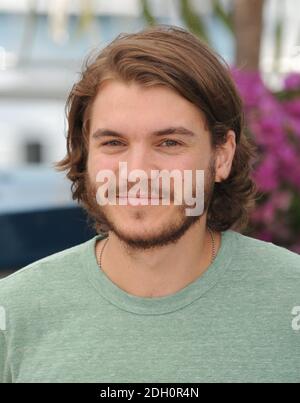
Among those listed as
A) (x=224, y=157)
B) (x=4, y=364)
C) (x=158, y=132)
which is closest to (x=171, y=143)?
(x=158, y=132)

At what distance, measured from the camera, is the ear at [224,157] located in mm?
1792

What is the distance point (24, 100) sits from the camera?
14164 millimetres

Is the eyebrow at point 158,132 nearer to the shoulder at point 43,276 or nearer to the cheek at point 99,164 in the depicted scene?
the cheek at point 99,164

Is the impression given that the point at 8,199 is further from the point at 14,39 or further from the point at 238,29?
the point at 14,39

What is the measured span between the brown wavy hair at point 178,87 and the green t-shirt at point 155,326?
10.3 inches

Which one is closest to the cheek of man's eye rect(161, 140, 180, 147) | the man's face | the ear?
the man's face

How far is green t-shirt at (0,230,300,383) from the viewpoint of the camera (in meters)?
1.54

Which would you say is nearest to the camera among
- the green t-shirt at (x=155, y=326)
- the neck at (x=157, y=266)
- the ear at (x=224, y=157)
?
the green t-shirt at (x=155, y=326)

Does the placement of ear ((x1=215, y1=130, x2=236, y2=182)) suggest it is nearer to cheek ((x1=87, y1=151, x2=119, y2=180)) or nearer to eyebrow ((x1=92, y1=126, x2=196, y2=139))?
eyebrow ((x1=92, y1=126, x2=196, y2=139))

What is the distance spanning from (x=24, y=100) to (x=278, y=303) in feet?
42.6

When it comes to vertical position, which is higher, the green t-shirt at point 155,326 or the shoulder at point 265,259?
the shoulder at point 265,259

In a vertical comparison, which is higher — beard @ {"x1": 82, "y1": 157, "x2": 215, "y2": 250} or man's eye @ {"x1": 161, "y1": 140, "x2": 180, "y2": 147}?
man's eye @ {"x1": 161, "y1": 140, "x2": 180, "y2": 147}

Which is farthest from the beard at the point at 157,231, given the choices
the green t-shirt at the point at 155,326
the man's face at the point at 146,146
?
the green t-shirt at the point at 155,326

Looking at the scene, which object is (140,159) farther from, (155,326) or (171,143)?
(155,326)
